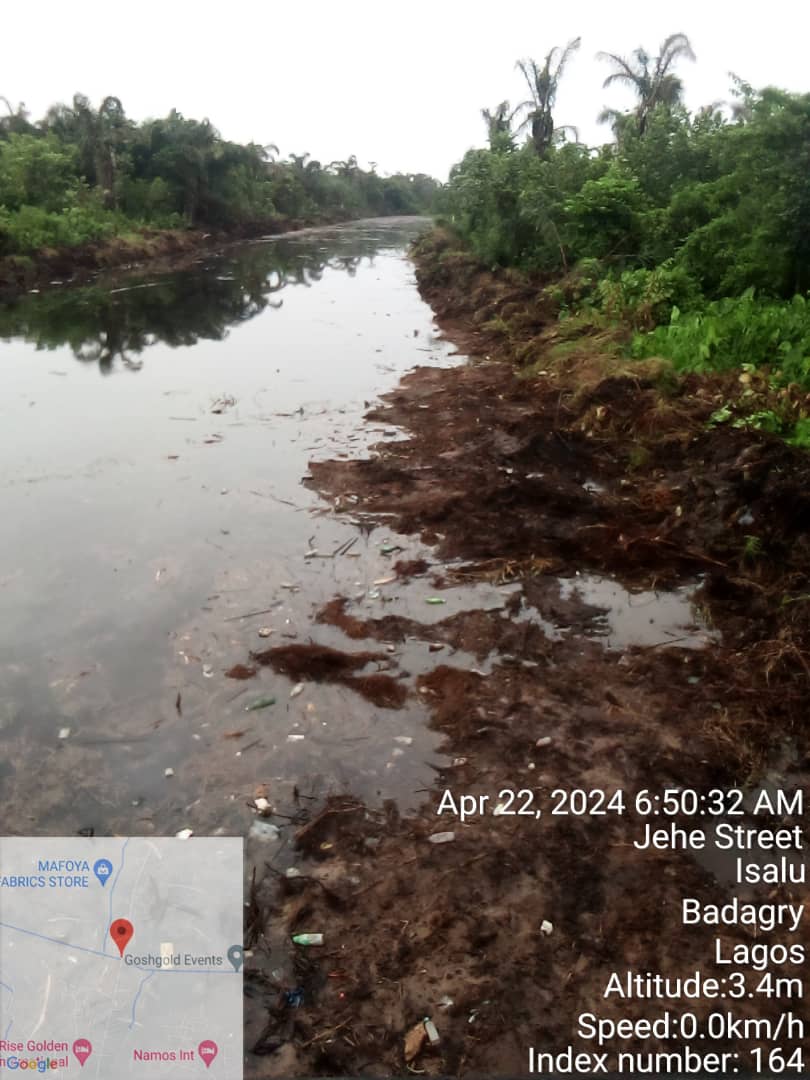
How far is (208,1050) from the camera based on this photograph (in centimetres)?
261

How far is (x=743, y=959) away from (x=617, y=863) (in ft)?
1.95

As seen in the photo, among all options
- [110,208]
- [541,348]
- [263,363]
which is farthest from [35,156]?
[541,348]

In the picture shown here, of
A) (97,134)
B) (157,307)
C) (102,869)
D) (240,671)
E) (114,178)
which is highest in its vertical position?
(97,134)

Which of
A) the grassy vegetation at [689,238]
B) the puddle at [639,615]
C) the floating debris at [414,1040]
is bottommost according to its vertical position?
the floating debris at [414,1040]

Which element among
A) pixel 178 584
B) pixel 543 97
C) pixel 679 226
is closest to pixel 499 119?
pixel 543 97

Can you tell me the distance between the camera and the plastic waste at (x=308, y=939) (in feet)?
9.70

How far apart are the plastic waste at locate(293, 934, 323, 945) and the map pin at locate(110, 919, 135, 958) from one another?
27.2 inches

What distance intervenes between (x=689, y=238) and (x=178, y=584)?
9065 millimetres

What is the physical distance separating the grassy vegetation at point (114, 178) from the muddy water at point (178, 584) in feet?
50.7

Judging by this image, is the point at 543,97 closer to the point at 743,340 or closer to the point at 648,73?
the point at 648,73

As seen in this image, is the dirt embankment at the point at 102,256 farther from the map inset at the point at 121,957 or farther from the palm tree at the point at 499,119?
the map inset at the point at 121,957

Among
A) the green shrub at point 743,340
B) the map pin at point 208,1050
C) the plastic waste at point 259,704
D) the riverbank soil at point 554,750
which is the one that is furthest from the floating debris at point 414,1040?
the green shrub at point 743,340

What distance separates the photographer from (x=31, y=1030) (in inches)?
105

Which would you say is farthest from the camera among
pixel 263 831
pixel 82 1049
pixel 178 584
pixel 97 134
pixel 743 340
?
pixel 97 134
